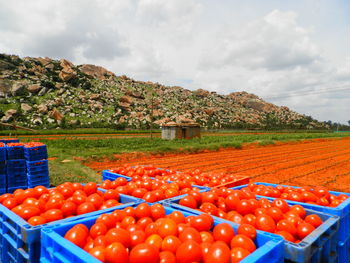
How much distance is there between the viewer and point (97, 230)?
7.78 feet

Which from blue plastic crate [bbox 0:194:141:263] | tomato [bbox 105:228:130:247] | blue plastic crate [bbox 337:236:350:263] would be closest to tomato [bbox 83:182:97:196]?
blue plastic crate [bbox 0:194:141:263]

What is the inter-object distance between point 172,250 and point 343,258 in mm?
2260

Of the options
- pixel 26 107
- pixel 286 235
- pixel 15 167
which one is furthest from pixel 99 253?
pixel 26 107

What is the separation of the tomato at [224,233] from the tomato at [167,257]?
1.70ft

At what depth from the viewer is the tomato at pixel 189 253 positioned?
1923 millimetres

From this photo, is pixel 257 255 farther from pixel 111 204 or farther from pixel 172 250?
pixel 111 204

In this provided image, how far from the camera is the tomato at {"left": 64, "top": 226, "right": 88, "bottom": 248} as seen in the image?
2141 millimetres

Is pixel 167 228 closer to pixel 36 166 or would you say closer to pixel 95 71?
pixel 36 166

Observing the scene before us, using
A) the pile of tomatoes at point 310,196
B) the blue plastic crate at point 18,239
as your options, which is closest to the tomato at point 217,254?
the blue plastic crate at point 18,239

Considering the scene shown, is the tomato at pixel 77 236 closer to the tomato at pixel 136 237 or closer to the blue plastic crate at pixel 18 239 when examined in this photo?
the blue plastic crate at pixel 18 239

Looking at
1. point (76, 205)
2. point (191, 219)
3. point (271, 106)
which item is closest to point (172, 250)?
point (191, 219)

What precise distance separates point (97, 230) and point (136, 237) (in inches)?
16.5

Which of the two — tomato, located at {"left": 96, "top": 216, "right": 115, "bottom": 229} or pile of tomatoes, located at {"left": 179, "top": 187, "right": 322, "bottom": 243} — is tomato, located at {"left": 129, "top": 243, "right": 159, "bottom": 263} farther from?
pile of tomatoes, located at {"left": 179, "top": 187, "right": 322, "bottom": 243}

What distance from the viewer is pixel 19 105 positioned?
5447 cm
